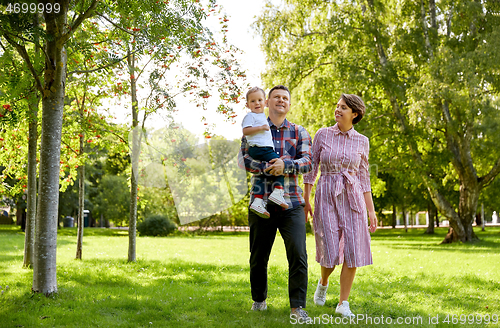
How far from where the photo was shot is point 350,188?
14.7ft

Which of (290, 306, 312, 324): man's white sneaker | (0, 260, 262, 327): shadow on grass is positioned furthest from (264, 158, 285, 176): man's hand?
(0, 260, 262, 327): shadow on grass

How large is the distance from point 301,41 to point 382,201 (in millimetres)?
18091

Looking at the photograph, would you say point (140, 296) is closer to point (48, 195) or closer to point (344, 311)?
point (48, 195)

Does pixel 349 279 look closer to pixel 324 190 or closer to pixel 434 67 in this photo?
pixel 324 190

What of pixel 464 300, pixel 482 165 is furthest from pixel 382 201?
pixel 464 300

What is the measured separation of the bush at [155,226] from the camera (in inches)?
1109

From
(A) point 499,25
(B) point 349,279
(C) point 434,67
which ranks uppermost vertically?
(A) point 499,25

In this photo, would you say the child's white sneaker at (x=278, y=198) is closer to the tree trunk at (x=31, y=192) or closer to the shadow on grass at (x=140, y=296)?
the shadow on grass at (x=140, y=296)

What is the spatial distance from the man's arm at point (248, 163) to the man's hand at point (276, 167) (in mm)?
150

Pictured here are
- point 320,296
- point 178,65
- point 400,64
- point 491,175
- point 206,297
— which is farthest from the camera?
point 491,175

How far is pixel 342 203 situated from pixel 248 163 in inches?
42.8

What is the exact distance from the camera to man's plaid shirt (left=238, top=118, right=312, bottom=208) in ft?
14.0

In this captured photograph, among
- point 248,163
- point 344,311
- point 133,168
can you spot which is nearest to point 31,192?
point 133,168

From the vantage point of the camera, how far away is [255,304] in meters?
4.78
